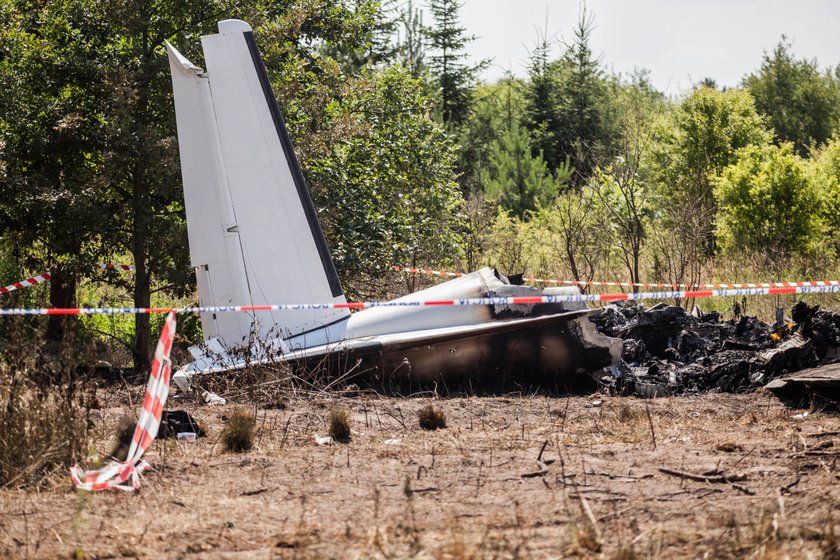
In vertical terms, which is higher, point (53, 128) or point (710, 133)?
point (710, 133)

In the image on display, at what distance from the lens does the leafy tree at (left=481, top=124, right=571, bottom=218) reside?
39.0m

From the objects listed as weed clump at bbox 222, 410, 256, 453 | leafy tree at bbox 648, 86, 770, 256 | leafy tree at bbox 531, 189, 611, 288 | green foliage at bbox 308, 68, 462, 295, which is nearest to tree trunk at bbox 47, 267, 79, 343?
green foliage at bbox 308, 68, 462, 295

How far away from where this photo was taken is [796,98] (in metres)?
53.5

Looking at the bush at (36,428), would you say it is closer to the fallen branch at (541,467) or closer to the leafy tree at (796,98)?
the fallen branch at (541,467)

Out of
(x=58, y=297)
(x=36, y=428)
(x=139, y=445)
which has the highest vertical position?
(x=58, y=297)

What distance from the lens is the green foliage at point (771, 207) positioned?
24000 millimetres

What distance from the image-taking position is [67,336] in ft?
21.6

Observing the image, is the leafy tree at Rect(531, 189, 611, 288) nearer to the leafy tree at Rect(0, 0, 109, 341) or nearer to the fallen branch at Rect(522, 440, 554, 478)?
the leafy tree at Rect(0, 0, 109, 341)

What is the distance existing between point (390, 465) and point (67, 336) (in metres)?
2.37

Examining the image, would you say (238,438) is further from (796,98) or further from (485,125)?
(796,98)

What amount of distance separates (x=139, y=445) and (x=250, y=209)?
174 inches

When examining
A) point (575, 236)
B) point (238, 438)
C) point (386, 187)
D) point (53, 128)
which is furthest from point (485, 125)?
point (238, 438)

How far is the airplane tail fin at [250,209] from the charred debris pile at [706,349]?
3.24m

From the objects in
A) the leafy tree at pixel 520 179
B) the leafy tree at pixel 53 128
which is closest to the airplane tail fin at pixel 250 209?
the leafy tree at pixel 53 128
